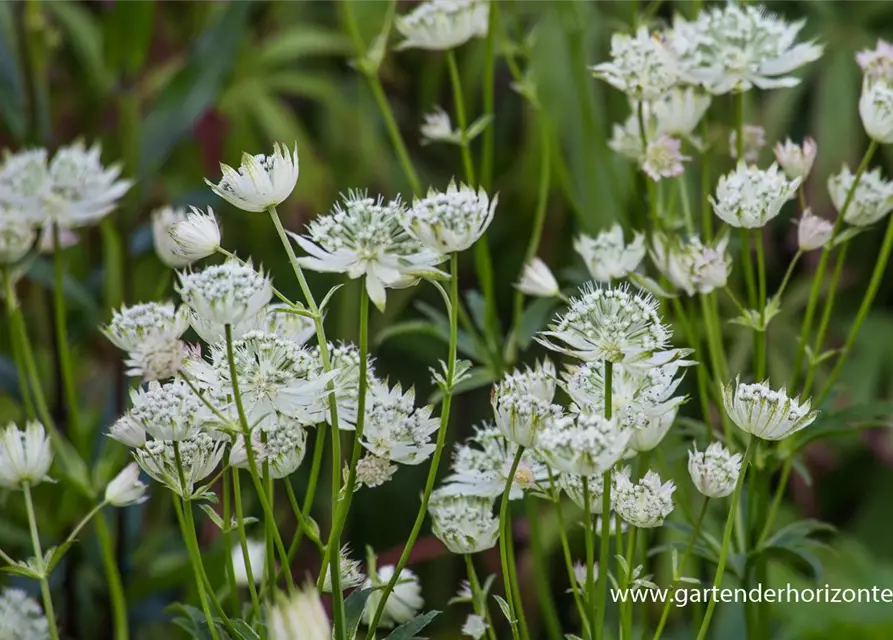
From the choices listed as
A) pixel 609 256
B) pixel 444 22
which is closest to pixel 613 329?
pixel 609 256

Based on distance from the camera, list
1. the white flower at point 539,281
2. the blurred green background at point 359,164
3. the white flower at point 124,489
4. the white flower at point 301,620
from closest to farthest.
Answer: the white flower at point 301,620 → the white flower at point 124,489 → the white flower at point 539,281 → the blurred green background at point 359,164

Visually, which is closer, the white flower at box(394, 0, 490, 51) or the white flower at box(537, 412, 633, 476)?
the white flower at box(537, 412, 633, 476)

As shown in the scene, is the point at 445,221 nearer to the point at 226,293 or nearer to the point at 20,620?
the point at 226,293

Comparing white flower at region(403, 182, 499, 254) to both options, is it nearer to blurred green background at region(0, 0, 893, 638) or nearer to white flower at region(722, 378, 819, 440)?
white flower at region(722, 378, 819, 440)

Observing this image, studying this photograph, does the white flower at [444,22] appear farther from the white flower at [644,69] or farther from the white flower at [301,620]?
the white flower at [301,620]

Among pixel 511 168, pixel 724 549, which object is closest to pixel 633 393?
pixel 724 549

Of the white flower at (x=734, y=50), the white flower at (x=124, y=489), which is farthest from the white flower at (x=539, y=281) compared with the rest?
the white flower at (x=124, y=489)

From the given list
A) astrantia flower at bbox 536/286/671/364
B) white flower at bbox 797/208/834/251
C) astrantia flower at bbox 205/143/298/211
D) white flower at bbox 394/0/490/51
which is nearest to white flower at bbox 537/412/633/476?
astrantia flower at bbox 536/286/671/364
